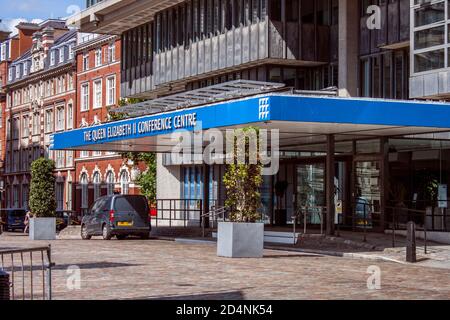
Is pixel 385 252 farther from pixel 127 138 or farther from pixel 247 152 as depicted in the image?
pixel 127 138

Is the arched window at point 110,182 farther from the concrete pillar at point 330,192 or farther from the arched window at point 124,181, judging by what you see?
the concrete pillar at point 330,192

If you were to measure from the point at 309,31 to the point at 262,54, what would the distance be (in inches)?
84.5

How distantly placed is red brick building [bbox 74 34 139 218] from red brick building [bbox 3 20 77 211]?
6.13 feet

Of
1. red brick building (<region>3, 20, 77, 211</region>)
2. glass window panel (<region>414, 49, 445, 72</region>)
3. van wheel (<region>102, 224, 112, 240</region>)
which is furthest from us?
red brick building (<region>3, 20, 77, 211</region>)

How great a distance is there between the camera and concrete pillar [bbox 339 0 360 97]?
35.1 meters

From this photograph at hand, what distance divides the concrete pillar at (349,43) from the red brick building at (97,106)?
2966cm

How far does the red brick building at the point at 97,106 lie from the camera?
6662cm

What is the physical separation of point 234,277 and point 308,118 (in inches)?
332

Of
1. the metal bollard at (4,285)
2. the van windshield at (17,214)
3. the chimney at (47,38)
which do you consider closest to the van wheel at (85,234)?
the van windshield at (17,214)

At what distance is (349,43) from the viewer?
115ft

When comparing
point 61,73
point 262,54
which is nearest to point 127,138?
point 262,54

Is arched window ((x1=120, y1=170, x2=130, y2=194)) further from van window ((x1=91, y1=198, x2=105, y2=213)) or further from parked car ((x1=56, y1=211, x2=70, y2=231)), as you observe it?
van window ((x1=91, y1=198, x2=105, y2=213))

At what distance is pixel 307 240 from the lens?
28688 mm

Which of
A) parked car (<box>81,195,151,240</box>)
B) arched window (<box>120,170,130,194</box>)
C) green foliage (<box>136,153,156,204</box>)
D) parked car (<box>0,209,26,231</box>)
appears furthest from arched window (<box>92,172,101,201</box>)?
parked car (<box>81,195,151,240</box>)
